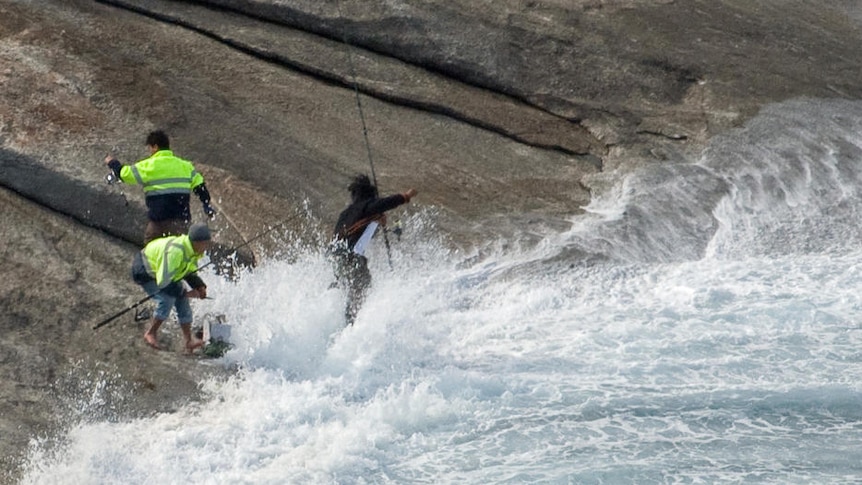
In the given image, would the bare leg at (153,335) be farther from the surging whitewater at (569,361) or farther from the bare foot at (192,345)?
the surging whitewater at (569,361)

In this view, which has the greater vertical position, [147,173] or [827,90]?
[827,90]

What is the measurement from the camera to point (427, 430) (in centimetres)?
1153

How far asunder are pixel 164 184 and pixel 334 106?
3.55 meters

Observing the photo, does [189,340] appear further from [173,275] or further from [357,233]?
[357,233]

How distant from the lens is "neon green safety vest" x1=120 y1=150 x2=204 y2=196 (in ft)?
42.1

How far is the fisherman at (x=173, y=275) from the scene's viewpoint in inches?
466

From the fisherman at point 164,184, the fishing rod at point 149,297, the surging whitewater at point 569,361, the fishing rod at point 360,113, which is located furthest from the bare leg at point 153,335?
the fishing rod at point 360,113

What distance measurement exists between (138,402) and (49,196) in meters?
3.26

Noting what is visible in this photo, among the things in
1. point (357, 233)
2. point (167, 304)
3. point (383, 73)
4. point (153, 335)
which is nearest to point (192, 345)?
point (153, 335)

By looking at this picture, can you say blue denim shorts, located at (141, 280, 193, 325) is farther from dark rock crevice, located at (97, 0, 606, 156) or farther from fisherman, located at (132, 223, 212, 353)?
dark rock crevice, located at (97, 0, 606, 156)

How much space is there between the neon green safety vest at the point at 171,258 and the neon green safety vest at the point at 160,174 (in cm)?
102

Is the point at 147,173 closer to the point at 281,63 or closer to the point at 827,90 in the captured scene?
the point at 281,63

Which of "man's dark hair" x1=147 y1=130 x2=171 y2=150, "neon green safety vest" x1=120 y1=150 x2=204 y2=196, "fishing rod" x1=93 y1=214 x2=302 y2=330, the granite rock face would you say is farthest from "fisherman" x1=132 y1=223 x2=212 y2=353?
"man's dark hair" x1=147 y1=130 x2=171 y2=150

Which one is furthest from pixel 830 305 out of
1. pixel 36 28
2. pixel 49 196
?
pixel 36 28
